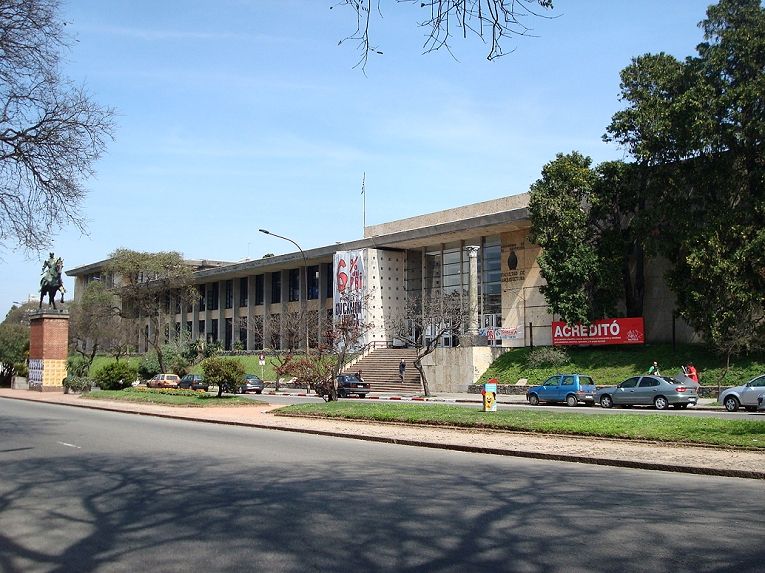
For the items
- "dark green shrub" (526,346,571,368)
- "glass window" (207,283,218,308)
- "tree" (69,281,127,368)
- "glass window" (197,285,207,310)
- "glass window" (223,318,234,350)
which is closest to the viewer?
"dark green shrub" (526,346,571,368)

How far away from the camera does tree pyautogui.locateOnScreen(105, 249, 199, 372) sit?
248ft

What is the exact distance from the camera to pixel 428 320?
158 ft

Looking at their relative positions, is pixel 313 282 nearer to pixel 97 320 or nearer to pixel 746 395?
pixel 97 320

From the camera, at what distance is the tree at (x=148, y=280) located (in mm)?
75562

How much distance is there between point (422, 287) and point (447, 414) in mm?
38240

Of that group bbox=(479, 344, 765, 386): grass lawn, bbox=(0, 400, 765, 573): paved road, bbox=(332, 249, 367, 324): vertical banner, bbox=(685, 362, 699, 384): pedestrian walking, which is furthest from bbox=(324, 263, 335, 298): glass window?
bbox=(0, 400, 765, 573): paved road

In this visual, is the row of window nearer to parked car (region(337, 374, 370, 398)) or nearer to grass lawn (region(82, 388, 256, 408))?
parked car (region(337, 374, 370, 398))

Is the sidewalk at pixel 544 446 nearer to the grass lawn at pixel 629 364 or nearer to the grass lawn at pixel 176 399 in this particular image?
the grass lawn at pixel 176 399

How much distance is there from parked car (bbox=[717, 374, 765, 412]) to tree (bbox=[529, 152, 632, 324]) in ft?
52.1

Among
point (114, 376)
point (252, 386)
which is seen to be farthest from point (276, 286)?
point (114, 376)

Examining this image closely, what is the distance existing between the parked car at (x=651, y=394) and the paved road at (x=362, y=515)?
17191mm

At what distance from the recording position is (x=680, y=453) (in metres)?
14.8

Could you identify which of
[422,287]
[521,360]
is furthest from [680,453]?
[422,287]

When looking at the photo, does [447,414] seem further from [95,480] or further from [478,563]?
[478,563]
